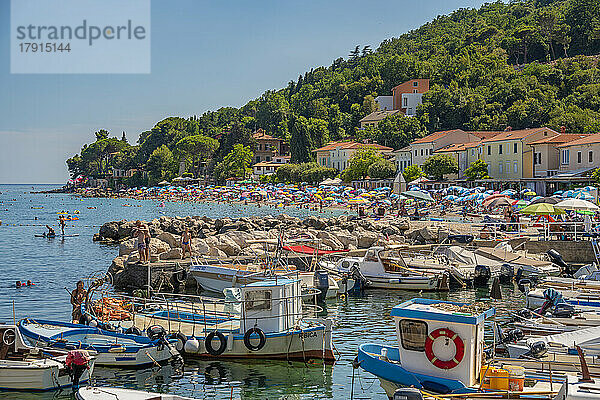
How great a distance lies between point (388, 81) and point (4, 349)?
6173 inches

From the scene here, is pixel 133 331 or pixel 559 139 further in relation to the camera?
pixel 559 139

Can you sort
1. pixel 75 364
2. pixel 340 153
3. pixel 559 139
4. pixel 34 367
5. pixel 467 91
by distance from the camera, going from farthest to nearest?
pixel 467 91
pixel 340 153
pixel 559 139
pixel 75 364
pixel 34 367

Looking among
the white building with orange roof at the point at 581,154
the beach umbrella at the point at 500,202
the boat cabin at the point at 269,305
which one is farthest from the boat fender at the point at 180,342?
the white building with orange roof at the point at 581,154

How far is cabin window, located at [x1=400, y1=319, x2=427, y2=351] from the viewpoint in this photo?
42.5ft

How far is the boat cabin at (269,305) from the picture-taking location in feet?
57.1

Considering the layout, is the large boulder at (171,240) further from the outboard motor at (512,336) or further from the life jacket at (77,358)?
the outboard motor at (512,336)

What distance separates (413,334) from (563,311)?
7.77 metres

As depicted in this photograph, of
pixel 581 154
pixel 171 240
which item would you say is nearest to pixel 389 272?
pixel 171 240

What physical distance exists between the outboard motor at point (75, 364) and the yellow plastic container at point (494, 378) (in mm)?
8684

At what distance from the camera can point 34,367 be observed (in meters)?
15.1

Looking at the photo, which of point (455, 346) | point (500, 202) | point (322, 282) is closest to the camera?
point (455, 346)

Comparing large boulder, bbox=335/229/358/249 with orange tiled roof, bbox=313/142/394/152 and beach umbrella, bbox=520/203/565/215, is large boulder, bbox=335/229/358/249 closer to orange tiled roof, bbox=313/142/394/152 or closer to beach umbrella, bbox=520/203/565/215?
beach umbrella, bbox=520/203/565/215

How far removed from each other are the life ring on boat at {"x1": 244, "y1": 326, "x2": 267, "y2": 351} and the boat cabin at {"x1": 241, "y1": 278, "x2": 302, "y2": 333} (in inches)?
5.4

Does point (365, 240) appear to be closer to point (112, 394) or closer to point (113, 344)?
point (113, 344)
